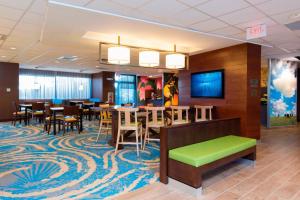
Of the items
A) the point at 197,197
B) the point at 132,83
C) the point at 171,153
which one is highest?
the point at 132,83

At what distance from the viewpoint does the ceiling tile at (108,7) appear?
112 inches

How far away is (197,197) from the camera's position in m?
2.50

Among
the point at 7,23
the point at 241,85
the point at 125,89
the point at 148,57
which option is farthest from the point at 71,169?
the point at 125,89

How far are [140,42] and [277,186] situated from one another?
406 centimetres

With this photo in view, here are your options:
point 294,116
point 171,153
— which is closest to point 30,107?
point 171,153

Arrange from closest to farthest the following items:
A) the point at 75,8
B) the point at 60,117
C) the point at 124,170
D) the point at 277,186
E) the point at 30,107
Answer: the point at 277,186, the point at 75,8, the point at 124,170, the point at 60,117, the point at 30,107

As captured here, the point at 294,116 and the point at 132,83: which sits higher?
the point at 132,83

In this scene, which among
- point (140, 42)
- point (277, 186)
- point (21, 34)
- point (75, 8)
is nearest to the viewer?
point (277, 186)

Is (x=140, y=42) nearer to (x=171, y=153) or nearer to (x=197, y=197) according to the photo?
(x=171, y=153)

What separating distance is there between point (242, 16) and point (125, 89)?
11418 millimetres

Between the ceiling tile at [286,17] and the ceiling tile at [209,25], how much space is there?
2.75ft

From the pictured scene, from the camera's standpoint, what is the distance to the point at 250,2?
2.83 m

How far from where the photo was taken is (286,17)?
11.0 ft

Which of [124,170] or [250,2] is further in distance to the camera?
[124,170]
